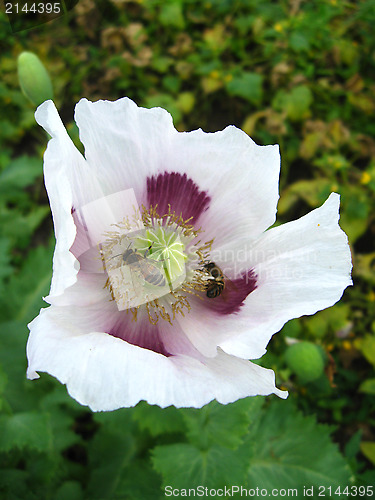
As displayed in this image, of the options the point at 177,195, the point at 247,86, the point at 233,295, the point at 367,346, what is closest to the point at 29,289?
the point at 177,195

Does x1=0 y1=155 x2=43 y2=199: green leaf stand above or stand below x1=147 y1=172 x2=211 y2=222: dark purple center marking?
below

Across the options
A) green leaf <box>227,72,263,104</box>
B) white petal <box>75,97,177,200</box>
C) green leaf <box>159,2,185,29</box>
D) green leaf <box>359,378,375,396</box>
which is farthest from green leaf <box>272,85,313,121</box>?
white petal <box>75,97,177,200</box>

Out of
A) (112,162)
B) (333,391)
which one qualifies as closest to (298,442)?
(333,391)

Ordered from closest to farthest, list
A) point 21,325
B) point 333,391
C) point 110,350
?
1. point 110,350
2. point 21,325
3. point 333,391

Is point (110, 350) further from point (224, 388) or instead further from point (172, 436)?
point (172, 436)

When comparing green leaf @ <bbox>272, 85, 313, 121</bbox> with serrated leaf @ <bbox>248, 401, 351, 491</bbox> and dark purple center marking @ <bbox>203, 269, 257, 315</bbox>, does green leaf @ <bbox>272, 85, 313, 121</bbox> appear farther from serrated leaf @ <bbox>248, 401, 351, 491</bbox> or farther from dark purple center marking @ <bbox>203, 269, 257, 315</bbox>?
dark purple center marking @ <bbox>203, 269, 257, 315</bbox>

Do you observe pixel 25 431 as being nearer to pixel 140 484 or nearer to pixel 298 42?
pixel 140 484

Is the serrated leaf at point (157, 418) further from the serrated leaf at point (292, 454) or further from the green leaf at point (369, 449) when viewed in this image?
the green leaf at point (369, 449)
